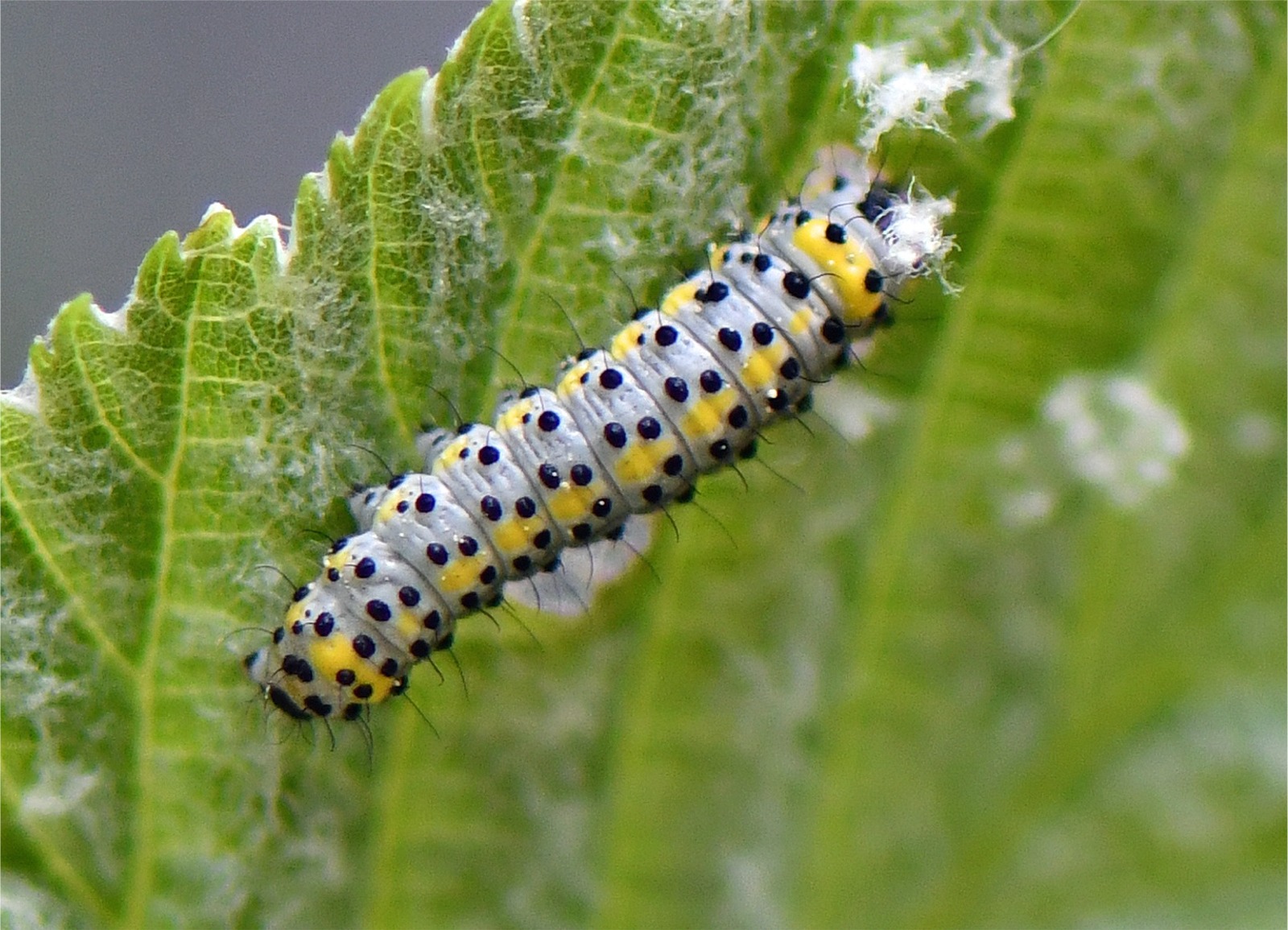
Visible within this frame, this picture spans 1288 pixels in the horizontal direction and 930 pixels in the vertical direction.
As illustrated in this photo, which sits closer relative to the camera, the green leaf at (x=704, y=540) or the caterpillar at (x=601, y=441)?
the green leaf at (x=704, y=540)

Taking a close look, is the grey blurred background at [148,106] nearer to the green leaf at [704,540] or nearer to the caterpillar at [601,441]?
the green leaf at [704,540]

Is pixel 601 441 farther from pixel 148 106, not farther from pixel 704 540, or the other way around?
pixel 148 106

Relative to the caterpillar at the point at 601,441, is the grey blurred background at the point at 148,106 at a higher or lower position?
higher

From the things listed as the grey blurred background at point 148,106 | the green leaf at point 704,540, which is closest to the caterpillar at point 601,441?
the green leaf at point 704,540

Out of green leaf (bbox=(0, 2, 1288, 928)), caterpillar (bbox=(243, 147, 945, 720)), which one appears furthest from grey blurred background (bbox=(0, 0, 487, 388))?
caterpillar (bbox=(243, 147, 945, 720))

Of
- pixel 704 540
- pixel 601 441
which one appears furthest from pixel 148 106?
pixel 704 540

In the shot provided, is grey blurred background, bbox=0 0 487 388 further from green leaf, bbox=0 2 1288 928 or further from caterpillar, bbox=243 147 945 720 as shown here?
caterpillar, bbox=243 147 945 720
